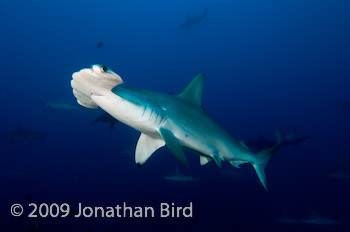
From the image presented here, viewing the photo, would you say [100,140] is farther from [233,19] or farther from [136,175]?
[233,19]

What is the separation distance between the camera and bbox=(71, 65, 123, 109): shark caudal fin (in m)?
2.00

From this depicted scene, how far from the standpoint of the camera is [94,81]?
7.09 feet

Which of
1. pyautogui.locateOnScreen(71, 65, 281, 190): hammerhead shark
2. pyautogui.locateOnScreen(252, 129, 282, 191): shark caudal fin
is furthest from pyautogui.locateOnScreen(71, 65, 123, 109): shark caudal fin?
pyautogui.locateOnScreen(252, 129, 282, 191): shark caudal fin

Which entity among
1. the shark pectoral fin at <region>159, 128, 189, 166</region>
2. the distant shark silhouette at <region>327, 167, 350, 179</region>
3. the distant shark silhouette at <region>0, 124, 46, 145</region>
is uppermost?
the distant shark silhouette at <region>0, 124, 46, 145</region>

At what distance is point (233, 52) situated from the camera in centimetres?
11738

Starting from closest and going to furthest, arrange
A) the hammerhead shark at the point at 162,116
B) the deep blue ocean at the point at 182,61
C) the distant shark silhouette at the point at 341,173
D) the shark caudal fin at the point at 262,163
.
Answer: the hammerhead shark at the point at 162,116 → the shark caudal fin at the point at 262,163 → the distant shark silhouette at the point at 341,173 → the deep blue ocean at the point at 182,61

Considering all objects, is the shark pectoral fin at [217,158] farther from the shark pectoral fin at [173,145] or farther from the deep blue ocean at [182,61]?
the deep blue ocean at [182,61]

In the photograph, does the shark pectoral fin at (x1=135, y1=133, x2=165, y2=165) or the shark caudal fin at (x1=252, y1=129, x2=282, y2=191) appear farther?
the shark caudal fin at (x1=252, y1=129, x2=282, y2=191)

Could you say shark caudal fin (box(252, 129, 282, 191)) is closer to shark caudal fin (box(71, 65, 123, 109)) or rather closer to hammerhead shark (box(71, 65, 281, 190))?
hammerhead shark (box(71, 65, 281, 190))

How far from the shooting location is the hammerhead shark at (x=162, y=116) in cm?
228

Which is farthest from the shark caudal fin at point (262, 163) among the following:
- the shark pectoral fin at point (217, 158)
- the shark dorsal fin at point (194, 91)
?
the shark dorsal fin at point (194, 91)

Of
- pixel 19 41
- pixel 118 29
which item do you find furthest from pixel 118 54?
pixel 19 41

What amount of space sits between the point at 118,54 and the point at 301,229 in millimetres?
→ 109311

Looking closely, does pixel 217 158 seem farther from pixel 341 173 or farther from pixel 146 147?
pixel 341 173
